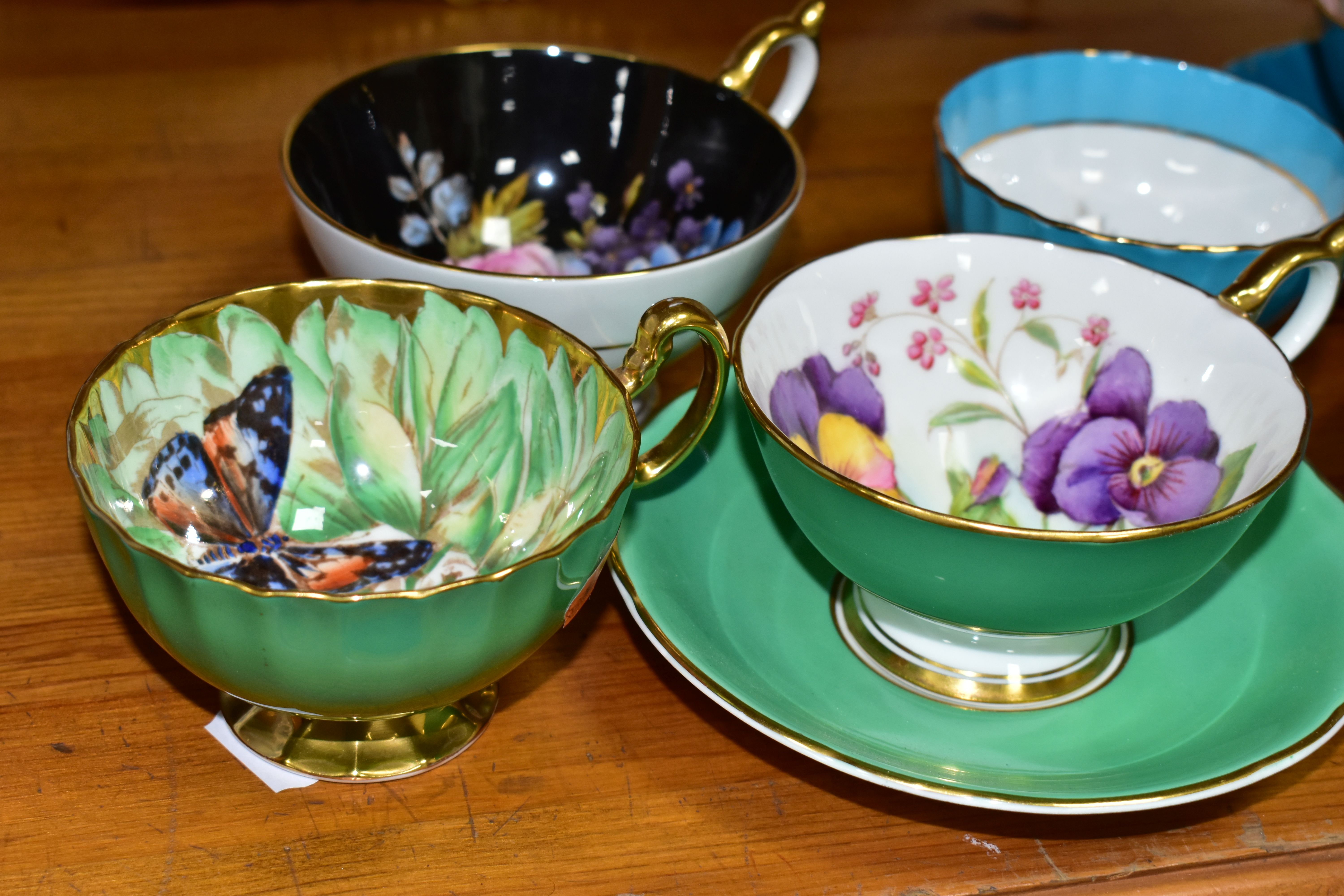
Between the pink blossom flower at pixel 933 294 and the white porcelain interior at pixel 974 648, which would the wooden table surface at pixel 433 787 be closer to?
the white porcelain interior at pixel 974 648

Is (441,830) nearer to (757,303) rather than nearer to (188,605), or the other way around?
(188,605)

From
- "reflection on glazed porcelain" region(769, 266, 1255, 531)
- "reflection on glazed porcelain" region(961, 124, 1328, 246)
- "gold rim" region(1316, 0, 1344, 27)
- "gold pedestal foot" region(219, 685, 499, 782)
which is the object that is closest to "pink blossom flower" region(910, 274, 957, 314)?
"reflection on glazed porcelain" region(769, 266, 1255, 531)

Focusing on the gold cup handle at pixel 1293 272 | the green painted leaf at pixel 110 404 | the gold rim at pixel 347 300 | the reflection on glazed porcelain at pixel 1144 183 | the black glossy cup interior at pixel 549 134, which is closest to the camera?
the gold rim at pixel 347 300

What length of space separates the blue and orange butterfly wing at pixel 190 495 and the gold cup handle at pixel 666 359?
19cm

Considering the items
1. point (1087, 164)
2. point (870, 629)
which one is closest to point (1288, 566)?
point (870, 629)

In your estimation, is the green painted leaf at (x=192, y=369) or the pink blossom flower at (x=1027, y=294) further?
the pink blossom flower at (x=1027, y=294)

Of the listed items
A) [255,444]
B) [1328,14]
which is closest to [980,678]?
[255,444]

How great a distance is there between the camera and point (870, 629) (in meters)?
0.55

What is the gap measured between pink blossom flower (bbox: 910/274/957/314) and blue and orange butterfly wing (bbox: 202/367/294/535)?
314mm

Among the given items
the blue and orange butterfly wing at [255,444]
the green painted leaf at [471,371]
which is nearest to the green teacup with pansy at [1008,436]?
the green painted leaf at [471,371]

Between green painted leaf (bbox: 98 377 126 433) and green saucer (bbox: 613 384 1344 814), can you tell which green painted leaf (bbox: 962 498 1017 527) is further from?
green painted leaf (bbox: 98 377 126 433)

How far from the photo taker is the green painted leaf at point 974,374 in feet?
2.16

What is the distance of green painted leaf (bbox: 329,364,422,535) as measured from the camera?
0.57m

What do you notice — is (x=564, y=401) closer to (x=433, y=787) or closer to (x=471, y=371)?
(x=471, y=371)
